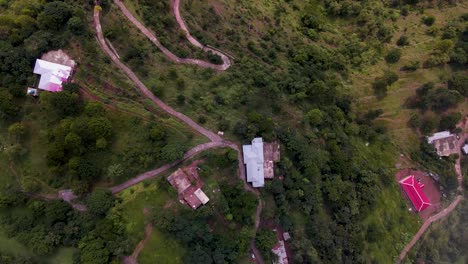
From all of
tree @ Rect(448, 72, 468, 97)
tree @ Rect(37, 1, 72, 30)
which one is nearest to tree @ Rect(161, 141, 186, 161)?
tree @ Rect(37, 1, 72, 30)

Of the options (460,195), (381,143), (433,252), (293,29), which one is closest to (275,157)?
(381,143)

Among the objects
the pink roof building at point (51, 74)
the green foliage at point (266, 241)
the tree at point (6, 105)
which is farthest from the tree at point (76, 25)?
the green foliage at point (266, 241)

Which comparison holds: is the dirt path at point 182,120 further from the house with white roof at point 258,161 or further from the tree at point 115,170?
the tree at point 115,170

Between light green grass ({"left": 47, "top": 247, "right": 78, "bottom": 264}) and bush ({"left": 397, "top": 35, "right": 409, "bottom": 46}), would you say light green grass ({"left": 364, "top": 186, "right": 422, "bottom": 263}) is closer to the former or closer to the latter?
bush ({"left": 397, "top": 35, "right": 409, "bottom": 46})

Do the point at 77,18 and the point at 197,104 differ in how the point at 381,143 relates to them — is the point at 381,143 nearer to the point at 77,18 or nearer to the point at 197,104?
the point at 197,104

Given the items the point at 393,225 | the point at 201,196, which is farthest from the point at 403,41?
the point at 201,196

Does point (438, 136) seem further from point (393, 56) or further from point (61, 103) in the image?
point (61, 103)
